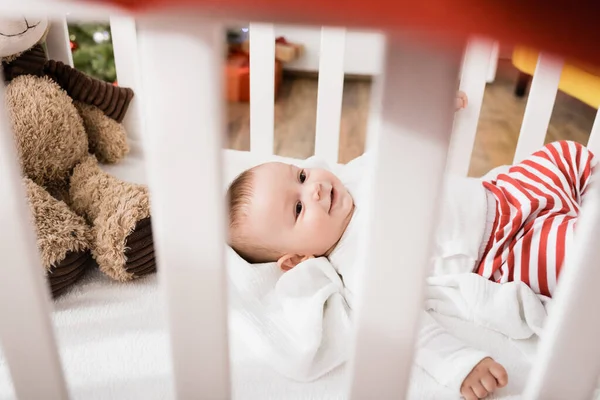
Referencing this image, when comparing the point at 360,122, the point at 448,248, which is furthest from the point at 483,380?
the point at 360,122

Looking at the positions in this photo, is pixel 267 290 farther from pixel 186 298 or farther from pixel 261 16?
pixel 261 16

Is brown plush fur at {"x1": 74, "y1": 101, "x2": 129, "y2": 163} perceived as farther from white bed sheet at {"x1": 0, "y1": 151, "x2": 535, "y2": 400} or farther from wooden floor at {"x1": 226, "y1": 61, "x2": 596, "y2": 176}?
wooden floor at {"x1": 226, "y1": 61, "x2": 596, "y2": 176}

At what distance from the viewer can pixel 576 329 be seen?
1.06 ft

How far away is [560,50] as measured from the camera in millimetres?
217

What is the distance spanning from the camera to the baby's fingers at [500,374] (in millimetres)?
585

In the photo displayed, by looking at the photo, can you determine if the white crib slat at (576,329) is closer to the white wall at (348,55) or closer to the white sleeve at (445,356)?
the white sleeve at (445,356)

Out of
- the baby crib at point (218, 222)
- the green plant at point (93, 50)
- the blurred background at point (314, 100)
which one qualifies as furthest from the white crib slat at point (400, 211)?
the green plant at point (93, 50)

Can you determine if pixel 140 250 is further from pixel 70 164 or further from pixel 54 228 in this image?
pixel 70 164

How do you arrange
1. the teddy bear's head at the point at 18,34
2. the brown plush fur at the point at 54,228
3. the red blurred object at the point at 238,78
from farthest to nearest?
1. the red blurred object at the point at 238,78
2. the teddy bear's head at the point at 18,34
3. the brown plush fur at the point at 54,228

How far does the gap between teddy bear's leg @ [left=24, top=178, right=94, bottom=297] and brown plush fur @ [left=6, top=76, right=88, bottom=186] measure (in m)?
0.09

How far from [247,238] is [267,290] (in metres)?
0.08

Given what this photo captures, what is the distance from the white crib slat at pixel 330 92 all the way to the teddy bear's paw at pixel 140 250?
46cm

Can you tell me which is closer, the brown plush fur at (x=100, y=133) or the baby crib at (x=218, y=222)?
the baby crib at (x=218, y=222)

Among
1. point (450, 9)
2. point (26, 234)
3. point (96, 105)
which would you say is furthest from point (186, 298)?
point (96, 105)
